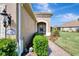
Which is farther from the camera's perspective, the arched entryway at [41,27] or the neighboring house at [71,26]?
the arched entryway at [41,27]

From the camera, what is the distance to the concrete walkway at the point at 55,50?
5830 millimetres

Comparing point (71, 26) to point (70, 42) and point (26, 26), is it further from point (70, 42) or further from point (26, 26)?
point (26, 26)

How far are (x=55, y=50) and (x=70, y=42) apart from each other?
2.21 feet

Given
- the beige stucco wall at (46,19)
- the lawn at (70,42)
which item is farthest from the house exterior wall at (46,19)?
the lawn at (70,42)

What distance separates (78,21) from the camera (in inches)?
229

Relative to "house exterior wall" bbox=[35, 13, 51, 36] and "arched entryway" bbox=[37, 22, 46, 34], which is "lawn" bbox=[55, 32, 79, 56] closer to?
"house exterior wall" bbox=[35, 13, 51, 36]

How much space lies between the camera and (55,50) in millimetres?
6215

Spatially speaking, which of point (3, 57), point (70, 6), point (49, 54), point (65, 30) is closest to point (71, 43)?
point (65, 30)

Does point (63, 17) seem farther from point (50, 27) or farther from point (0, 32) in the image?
point (0, 32)

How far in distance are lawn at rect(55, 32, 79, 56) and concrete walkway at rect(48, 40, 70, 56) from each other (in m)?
0.20

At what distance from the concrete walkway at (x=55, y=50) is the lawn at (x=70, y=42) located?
0.20 m

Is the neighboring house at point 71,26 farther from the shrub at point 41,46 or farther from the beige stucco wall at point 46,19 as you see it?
the shrub at point 41,46

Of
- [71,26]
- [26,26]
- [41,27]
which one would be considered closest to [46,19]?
[41,27]

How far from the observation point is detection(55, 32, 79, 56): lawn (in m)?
5.84
